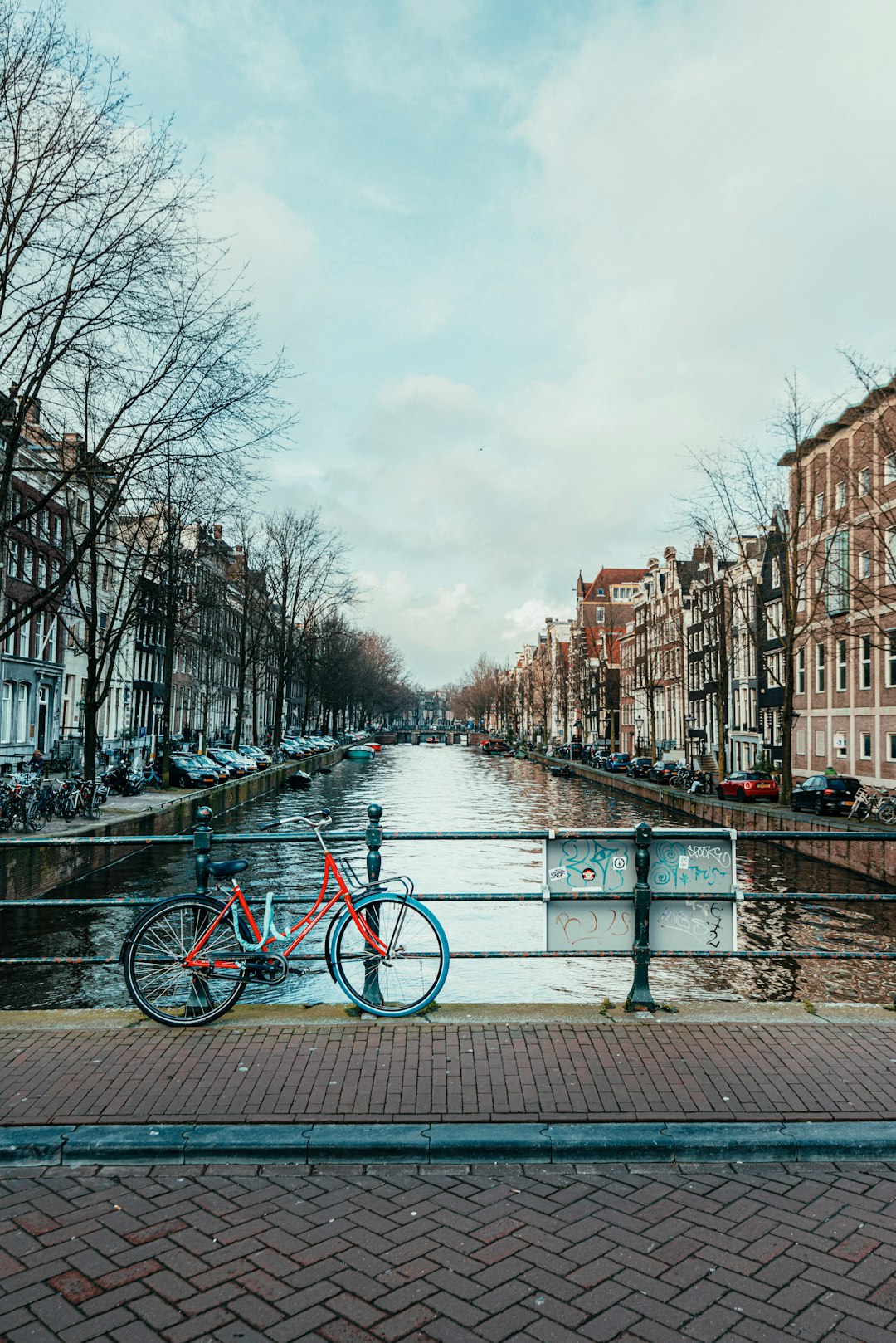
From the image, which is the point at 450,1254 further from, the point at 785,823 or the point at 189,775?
the point at 189,775

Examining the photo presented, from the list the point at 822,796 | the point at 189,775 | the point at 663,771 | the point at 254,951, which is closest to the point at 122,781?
→ the point at 189,775

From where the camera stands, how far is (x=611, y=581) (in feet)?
357

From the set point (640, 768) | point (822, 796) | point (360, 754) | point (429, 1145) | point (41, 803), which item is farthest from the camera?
point (360, 754)

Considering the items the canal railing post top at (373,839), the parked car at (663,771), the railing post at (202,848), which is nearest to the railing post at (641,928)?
the canal railing post top at (373,839)

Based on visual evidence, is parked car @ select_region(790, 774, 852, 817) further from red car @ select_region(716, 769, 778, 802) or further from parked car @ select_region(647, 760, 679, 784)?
parked car @ select_region(647, 760, 679, 784)

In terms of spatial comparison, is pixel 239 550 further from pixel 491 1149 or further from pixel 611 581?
pixel 611 581

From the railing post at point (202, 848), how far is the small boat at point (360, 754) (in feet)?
260

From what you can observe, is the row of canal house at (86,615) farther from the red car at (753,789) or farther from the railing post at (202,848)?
the red car at (753,789)

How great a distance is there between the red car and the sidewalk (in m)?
31.9

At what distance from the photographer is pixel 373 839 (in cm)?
652

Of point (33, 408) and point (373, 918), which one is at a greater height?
point (33, 408)

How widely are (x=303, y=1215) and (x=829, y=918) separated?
14530 millimetres

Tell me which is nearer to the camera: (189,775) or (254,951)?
(254,951)

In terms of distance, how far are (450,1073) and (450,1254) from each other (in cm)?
163
